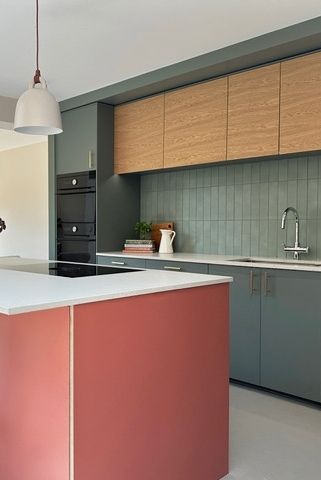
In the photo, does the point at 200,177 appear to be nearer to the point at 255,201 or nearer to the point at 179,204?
the point at 179,204

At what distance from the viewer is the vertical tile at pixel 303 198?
10.8 ft

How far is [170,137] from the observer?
3.74m

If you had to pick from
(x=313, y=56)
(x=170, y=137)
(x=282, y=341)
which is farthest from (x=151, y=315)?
(x=170, y=137)

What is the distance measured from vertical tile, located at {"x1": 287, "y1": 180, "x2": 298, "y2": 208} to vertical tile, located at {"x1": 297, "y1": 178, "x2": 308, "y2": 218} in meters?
0.02

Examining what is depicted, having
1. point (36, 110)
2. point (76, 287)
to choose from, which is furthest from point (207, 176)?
point (76, 287)

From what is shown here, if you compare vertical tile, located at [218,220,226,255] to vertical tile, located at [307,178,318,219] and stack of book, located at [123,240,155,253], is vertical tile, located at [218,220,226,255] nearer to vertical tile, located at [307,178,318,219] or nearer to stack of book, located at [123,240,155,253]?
stack of book, located at [123,240,155,253]

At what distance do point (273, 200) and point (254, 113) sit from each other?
2.30 feet

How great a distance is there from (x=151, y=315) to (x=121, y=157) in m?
2.72

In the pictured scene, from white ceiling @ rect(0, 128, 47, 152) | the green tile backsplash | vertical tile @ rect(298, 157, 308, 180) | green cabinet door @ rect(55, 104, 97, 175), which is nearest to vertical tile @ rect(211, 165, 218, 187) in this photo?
the green tile backsplash

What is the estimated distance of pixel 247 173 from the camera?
143 inches

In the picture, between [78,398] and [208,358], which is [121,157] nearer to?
[208,358]

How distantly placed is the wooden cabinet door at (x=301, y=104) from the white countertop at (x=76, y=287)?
140 cm

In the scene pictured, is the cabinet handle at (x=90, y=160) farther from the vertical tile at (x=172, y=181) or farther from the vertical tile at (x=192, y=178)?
the vertical tile at (x=192, y=178)

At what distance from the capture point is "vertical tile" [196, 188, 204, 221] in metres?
3.98
